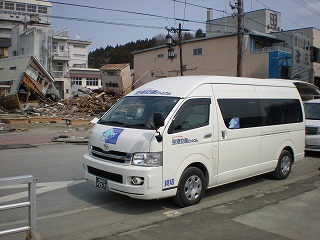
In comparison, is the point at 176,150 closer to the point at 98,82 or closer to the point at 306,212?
the point at 306,212

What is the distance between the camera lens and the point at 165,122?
5.91m

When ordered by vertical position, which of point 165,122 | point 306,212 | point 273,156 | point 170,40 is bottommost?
point 306,212

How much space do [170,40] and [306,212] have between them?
18511 millimetres

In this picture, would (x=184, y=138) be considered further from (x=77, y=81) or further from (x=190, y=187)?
(x=77, y=81)

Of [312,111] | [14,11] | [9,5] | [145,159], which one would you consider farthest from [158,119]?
[9,5]

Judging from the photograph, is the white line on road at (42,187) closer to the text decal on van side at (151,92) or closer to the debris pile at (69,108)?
the text decal on van side at (151,92)

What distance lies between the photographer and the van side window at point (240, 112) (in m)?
6.96

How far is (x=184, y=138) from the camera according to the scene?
6.09m

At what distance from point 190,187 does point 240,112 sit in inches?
78.8

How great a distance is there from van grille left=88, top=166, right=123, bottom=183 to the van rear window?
2.37 meters

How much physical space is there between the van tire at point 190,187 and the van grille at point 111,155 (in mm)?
1038

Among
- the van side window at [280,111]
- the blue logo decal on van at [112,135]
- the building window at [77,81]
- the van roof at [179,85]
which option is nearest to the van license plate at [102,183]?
the blue logo decal on van at [112,135]

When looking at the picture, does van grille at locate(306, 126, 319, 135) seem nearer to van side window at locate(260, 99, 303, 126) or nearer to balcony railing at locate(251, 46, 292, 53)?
van side window at locate(260, 99, 303, 126)

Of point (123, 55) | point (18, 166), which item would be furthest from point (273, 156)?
point (123, 55)
